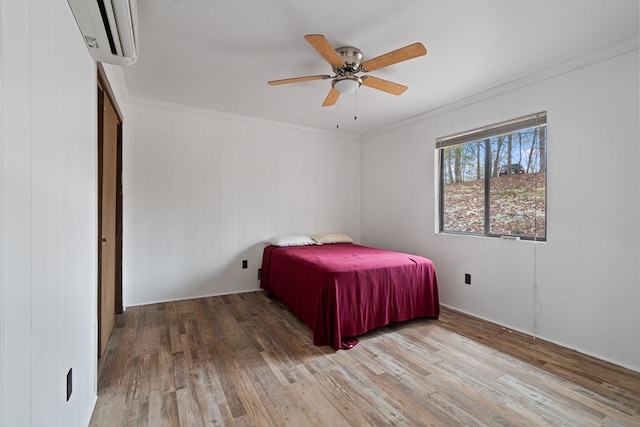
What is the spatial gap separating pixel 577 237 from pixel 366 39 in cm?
239

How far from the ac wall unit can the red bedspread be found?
6.83ft

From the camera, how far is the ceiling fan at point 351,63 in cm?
184

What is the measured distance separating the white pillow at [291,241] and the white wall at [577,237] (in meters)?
1.85

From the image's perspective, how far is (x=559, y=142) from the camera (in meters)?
2.52

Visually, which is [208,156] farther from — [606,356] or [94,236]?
[606,356]

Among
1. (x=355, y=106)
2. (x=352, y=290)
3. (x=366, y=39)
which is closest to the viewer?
(x=366, y=39)

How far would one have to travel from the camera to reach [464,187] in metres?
3.38

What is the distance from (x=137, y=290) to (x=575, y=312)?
4467 mm

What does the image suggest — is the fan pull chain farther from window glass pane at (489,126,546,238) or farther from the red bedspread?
the red bedspread

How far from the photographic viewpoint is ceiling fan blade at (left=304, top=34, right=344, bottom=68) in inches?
68.6

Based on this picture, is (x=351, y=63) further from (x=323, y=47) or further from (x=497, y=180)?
(x=497, y=180)

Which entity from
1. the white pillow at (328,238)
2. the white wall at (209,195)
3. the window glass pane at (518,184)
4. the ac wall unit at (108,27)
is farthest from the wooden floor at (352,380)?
the ac wall unit at (108,27)

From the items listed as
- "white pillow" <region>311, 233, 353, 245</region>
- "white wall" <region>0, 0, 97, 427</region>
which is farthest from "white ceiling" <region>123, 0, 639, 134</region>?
"white pillow" <region>311, 233, 353, 245</region>

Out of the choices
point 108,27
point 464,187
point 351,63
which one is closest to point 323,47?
point 351,63
